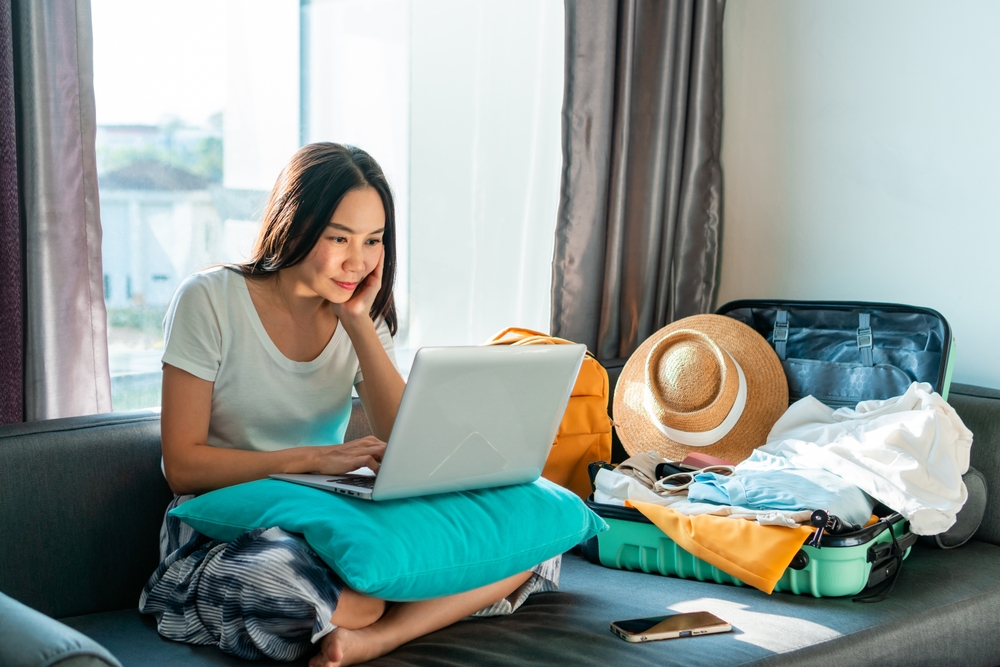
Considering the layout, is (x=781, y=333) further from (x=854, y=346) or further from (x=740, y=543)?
(x=740, y=543)

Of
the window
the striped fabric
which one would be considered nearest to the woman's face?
the striped fabric

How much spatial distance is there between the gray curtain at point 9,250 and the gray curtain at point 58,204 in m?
0.03

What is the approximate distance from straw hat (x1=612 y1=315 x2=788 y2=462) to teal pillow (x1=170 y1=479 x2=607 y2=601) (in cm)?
90

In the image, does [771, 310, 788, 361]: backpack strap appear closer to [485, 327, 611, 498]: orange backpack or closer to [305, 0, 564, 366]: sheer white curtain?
[485, 327, 611, 498]: orange backpack

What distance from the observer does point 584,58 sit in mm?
2533

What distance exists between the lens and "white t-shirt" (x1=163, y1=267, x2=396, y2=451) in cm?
145

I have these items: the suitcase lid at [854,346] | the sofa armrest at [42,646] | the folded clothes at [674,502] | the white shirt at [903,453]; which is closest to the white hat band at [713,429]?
the suitcase lid at [854,346]

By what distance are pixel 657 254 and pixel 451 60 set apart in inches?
34.0

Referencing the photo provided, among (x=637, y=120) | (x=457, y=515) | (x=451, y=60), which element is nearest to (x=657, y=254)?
(x=637, y=120)

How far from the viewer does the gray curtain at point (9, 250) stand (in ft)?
5.34

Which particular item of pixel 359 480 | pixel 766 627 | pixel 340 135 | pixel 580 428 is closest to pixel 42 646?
pixel 359 480

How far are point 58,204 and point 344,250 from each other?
643 mm

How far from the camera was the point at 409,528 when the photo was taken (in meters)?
1.22

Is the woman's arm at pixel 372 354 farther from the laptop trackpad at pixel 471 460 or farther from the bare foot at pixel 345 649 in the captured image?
the bare foot at pixel 345 649
